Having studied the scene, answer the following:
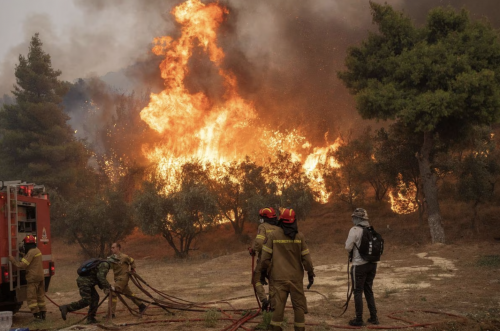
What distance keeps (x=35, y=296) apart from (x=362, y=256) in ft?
25.2

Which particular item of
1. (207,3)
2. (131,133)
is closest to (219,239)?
(207,3)

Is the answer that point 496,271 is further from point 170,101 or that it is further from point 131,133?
point 131,133

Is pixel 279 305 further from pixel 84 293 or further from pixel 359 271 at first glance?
pixel 84 293

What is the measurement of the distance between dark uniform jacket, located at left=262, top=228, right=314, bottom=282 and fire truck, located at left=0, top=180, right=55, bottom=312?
20.9 ft

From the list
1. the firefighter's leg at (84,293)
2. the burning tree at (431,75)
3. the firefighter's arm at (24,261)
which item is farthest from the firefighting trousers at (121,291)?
the burning tree at (431,75)

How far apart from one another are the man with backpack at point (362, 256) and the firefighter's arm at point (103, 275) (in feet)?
17.8

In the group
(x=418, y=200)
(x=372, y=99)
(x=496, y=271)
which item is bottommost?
(x=496, y=271)

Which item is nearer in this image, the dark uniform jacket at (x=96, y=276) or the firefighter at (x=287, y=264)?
the firefighter at (x=287, y=264)

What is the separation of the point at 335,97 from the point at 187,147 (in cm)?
2112

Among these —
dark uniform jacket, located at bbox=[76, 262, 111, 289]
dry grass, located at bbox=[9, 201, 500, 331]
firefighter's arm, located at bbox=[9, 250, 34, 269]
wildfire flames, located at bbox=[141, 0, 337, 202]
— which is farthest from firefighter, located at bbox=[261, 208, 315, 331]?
wildfire flames, located at bbox=[141, 0, 337, 202]

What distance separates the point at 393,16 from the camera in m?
29.8

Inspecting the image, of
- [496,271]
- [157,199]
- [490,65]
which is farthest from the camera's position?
[157,199]

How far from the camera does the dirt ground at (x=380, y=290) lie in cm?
988

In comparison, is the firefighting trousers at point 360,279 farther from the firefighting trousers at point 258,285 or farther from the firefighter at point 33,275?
the firefighter at point 33,275
